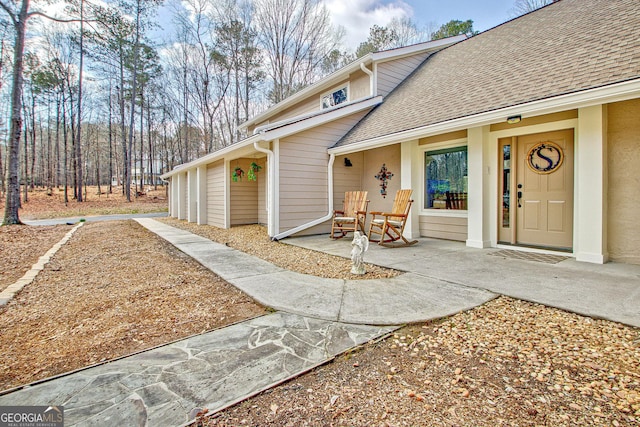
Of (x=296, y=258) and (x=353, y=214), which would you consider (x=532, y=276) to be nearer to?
(x=296, y=258)

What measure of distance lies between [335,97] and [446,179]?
4795 millimetres

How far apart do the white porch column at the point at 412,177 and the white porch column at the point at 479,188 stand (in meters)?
Answer: 1.23

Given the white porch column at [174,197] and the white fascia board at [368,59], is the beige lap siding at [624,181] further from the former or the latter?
the white porch column at [174,197]

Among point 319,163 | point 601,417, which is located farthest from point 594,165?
point 319,163

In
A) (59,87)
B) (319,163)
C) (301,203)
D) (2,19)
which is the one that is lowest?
(301,203)

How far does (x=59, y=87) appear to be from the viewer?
17.6 m

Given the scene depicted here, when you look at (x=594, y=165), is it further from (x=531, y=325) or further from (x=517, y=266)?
(x=531, y=325)

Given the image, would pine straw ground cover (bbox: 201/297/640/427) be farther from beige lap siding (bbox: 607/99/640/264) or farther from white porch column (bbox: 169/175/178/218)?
white porch column (bbox: 169/175/178/218)

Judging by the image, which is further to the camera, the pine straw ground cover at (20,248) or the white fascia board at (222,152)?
the white fascia board at (222,152)

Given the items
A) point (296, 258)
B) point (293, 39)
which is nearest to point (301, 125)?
point (296, 258)

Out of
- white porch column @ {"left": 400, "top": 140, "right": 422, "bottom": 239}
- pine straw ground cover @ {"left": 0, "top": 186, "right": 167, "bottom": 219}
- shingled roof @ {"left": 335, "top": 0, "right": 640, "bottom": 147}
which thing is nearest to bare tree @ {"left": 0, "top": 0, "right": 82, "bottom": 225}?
pine straw ground cover @ {"left": 0, "top": 186, "right": 167, "bottom": 219}

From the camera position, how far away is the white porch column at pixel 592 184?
389cm

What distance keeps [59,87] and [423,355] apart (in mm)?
23925

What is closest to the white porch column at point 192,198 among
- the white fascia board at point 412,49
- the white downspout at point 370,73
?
the white downspout at point 370,73
